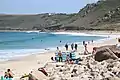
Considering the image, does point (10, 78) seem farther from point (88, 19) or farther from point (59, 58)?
point (88, 19)

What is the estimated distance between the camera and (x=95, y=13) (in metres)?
167

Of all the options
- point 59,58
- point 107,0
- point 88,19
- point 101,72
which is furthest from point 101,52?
point 107,0

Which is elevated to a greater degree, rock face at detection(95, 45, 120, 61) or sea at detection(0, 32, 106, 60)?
rock face at detection(95, 45, 120, 61)

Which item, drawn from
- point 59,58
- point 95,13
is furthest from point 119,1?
point 59,58

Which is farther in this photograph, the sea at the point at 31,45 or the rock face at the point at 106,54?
the sea at the point at 31,45

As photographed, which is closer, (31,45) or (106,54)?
(106,54)

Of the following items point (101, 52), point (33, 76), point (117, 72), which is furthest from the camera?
point (101, 52)

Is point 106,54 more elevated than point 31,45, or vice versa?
point 106,54

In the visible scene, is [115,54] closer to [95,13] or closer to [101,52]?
[101,52]

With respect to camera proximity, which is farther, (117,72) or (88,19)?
(88,19)

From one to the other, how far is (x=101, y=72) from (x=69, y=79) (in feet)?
3.91

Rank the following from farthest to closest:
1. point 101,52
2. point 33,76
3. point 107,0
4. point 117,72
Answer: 1. point 107,0
2. point 101,52
3. point 33,76
4. point 117,72

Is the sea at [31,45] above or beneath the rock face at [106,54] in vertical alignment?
beneath

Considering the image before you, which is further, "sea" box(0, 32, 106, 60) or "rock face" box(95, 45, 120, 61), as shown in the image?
"sea" box(0, 32, 106, 60)
